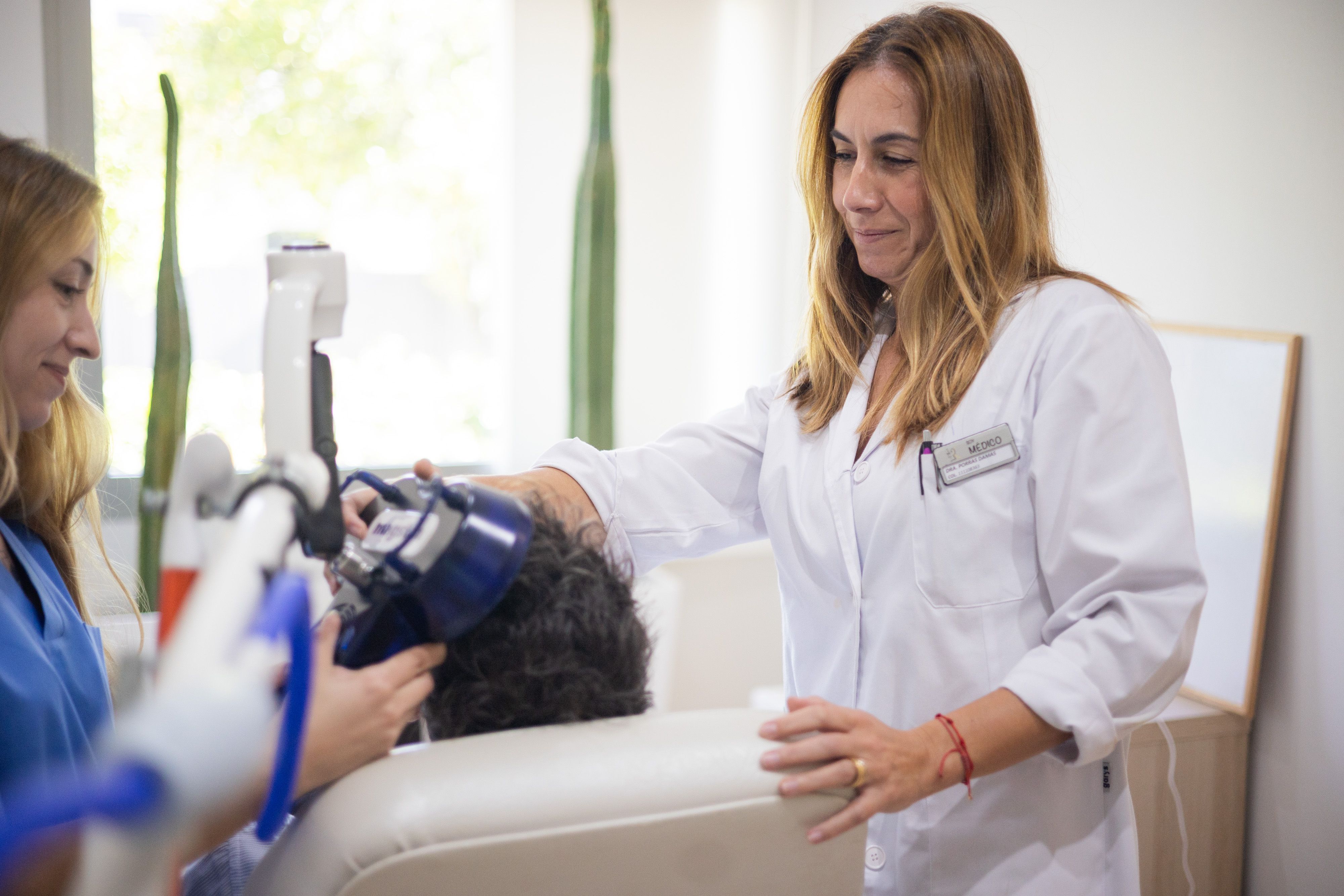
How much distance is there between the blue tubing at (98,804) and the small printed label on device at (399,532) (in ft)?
1.22

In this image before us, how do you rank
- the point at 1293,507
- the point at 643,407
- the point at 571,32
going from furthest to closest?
1. the point at 643,407
2. the point at 571,32
3. the point at 1293,507

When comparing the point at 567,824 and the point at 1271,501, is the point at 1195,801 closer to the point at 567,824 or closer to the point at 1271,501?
the point at 1271,501

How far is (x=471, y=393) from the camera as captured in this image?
11.0ft

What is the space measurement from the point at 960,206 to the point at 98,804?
1.06m

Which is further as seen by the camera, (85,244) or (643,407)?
(643,407)

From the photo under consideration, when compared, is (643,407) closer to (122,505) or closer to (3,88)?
(122,505)

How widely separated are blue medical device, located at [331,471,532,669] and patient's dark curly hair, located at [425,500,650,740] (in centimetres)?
3

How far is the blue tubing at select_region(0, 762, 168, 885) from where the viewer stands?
0.40 m

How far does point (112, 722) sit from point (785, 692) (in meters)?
0.83

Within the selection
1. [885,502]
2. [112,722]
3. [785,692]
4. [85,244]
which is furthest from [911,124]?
[112,722]

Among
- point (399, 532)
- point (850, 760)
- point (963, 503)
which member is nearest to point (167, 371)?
point (399, 532)

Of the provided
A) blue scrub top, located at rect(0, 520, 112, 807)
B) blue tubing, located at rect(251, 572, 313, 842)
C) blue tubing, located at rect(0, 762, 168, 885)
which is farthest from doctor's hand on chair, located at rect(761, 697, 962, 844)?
Result: blue scrub top, located at rect(0, 520, 112, 807)

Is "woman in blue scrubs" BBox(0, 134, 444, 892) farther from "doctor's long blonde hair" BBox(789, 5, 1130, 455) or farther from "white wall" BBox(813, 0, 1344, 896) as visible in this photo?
"white wall" BBox(813, 0, 1344, 896)

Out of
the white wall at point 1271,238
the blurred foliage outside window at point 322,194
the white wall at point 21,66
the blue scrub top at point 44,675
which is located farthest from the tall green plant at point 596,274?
the blue scrub top at point 44,675
